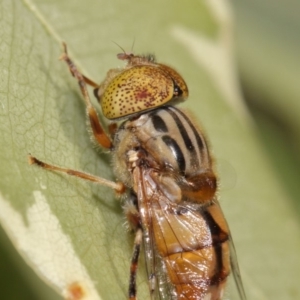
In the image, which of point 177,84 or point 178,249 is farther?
point 177,84

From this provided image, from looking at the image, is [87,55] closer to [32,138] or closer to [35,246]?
[32,138]

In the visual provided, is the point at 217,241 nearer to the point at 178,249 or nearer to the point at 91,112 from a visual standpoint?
the point at 178,249

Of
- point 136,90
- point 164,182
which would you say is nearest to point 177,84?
point 136,90

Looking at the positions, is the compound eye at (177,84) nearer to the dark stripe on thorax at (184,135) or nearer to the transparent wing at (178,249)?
the dark stripe on thorax at (184,135)

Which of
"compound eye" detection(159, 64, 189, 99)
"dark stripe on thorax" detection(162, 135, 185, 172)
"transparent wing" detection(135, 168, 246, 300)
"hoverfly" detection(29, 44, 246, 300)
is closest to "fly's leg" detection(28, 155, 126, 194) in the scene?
"hoverfly" detection(29, 44, 246, 300)

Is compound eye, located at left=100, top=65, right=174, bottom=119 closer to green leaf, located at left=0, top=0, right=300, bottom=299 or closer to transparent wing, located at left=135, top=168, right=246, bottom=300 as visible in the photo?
green leaf, located at left=0, top=0, right=300, bottom=299

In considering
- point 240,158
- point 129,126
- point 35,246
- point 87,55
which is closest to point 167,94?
point 129,126

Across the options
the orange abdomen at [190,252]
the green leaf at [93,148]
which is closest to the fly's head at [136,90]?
the green leaf at [93,148]
